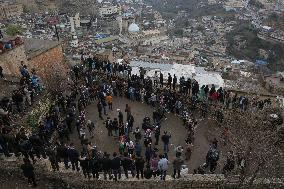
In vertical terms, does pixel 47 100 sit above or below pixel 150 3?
above

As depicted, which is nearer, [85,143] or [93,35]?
[85,143]

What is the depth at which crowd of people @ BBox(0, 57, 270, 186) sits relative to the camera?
43.5ft

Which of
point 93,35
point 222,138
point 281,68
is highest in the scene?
point 222,138

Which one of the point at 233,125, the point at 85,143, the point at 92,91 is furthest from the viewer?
the point at 92,91

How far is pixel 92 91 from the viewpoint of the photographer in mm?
19516

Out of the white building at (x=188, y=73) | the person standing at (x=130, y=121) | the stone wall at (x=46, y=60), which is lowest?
the white building at (x=188, y=73)

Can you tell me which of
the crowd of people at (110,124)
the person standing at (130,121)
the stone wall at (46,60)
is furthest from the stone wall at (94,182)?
the stone wall at (46,60)

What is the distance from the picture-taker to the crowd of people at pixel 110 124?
1327cm

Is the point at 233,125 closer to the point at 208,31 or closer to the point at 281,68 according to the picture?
the point at 281,68

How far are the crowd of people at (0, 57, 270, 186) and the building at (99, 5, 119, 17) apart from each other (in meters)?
74.9

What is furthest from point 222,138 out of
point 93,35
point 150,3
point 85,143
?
point 150,3

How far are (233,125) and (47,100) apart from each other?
9180 mm

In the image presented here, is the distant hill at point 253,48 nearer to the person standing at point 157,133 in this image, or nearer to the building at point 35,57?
the building at point 35,57

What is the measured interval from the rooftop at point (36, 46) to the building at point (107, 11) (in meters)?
65.7
